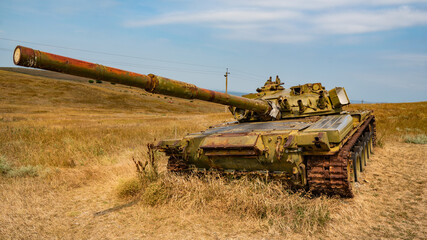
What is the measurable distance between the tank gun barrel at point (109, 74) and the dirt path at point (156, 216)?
6.65 feet

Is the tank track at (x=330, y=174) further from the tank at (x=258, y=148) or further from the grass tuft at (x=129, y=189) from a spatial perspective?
the grass tuft at (x=129, y=189)

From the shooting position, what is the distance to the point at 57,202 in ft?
19.7

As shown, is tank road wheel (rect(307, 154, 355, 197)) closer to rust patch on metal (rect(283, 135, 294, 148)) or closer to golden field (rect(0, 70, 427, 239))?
golden field (rect(0, 70, 427, 239))

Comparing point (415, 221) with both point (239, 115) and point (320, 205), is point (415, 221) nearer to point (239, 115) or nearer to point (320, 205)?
point (320, 205)

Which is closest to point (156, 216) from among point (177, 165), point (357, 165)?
point (177, 165)

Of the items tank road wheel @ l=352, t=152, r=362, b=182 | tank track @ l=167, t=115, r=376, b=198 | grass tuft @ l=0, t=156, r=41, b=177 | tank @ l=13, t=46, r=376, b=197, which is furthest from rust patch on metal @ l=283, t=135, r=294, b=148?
grass tuft @ l=0, t=156, r=41, b=177

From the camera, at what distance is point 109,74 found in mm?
3779

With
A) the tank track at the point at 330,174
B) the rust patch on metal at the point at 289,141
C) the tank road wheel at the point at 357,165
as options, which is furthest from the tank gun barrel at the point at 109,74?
the tank road wheel at the point at 357,165

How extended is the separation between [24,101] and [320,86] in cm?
3574

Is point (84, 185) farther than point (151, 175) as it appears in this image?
Yes

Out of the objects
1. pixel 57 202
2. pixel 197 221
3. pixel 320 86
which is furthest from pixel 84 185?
pixel 320 86

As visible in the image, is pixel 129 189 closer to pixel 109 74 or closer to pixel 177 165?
pixel 177 165

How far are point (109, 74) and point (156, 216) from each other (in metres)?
2.62

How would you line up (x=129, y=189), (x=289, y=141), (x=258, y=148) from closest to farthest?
(x=289, y=141), (x=258, y=148), (x=129, y=189)
